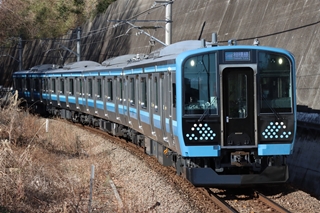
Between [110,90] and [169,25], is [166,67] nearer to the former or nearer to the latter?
[169,25]

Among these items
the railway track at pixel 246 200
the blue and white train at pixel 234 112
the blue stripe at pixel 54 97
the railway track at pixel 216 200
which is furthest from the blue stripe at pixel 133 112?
the blue stripe at pixel 54 97

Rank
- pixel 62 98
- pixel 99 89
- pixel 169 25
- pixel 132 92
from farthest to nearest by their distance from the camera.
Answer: pixel 62 98
pixel 99 89
pixel 169 25
pixel 132 92

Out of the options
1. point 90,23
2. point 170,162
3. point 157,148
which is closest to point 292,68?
point 170,162

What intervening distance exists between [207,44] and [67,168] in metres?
4.51

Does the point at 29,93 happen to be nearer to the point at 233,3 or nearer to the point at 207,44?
the point at 233,3

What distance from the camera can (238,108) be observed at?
36.5 ft

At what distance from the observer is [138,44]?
41500mm

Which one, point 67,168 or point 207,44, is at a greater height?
point 207,44

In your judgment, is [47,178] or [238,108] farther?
[47,178]

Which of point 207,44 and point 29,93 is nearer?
point 207,44

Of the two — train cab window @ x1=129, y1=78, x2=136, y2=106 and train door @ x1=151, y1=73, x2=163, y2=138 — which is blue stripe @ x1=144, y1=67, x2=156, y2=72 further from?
train cab window @ x1=129, y1=78, x2=136, y2=106

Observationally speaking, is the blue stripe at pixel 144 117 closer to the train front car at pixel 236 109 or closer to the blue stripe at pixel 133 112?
the blue stripe at pixel 133 112

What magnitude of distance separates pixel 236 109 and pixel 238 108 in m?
0.04

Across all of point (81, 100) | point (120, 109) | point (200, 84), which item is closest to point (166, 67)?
point (200, 84)
